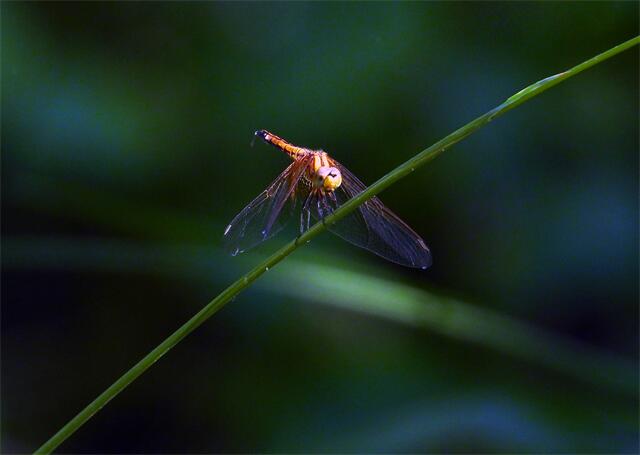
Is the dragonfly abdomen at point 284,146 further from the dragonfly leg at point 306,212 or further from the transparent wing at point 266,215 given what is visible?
the dragonfly leg at point 306,212

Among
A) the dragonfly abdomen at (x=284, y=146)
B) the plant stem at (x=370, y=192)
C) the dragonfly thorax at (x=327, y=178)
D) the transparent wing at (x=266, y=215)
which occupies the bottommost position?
the plant stem at (x=370, y=192)

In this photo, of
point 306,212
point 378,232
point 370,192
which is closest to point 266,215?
point 306,212

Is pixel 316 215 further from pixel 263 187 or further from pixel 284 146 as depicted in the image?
pixel 263 187

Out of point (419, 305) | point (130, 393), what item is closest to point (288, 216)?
point (419, 305)

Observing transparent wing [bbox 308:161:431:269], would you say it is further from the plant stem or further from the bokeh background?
the bokeh background

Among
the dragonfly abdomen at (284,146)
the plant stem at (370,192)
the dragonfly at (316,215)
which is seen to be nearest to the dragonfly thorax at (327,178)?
the dragonfly at (316,215)

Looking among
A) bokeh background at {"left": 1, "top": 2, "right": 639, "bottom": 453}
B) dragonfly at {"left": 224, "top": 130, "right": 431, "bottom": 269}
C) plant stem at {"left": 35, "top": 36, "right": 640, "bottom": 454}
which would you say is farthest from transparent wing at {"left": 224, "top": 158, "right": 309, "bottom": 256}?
bokeh background at {"left": 1, "top": 2, "right": 639, "bottom": 453}

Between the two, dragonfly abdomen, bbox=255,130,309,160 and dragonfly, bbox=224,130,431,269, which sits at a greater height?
dragonfly abdomen, bbox=255,130,309,160
